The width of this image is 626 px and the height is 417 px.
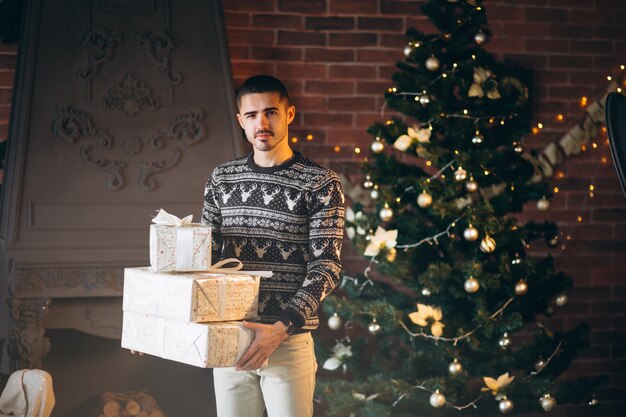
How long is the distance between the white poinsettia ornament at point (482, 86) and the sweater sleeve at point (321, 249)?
1176 millimetres

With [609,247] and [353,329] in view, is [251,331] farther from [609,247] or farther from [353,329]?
[609,247]

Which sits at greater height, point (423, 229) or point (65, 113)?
point (65, 113)

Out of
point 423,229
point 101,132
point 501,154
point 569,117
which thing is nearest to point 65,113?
point 101,132

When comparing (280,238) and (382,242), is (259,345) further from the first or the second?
(382,242)

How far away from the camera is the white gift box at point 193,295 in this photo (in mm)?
1991

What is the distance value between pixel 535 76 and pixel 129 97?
1.98 m

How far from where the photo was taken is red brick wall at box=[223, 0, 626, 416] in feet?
12.8

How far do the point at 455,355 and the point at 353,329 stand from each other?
820 millimetres

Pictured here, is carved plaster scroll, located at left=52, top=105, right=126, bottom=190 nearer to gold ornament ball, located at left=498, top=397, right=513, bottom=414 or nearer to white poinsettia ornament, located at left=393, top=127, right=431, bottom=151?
white poinsettia ornament, located at left=393, top=127, right=431, bottom=151

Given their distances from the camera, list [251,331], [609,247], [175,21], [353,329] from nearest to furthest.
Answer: [251,331]
[175,21]
[353,329]
[609,247]

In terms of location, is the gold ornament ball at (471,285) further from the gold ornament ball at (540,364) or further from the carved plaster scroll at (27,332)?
the carved plaster scroll at (27,332)

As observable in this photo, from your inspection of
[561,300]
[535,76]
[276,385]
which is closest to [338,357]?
[561,300]

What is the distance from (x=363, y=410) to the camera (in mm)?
3334

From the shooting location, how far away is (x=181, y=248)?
2096 millimetres
